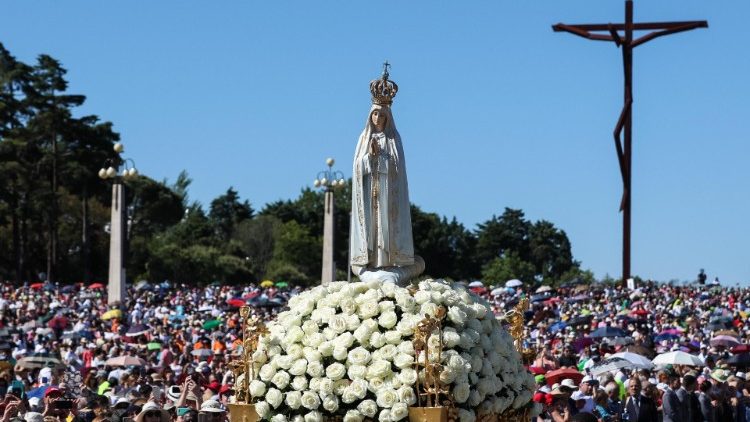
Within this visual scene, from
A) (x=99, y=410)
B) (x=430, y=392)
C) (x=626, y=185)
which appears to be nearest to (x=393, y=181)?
(x=430, y=392)

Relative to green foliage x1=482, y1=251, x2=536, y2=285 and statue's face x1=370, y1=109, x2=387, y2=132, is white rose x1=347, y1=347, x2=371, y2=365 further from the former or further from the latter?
green foliage x1=482, y1=251, x2=536, y2=285

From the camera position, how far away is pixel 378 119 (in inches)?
434

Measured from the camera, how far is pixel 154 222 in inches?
3905

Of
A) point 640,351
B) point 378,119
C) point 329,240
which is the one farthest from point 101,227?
point 378,119

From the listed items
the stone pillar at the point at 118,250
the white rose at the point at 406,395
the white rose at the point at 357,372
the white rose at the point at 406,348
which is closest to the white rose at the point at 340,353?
the white rose at the point at 357,372

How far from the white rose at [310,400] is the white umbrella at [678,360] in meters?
13.4

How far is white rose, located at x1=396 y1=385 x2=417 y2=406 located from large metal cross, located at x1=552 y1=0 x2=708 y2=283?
3899 centimetres

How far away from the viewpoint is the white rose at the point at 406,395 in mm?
8805

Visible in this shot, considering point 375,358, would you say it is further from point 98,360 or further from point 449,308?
point 98,360

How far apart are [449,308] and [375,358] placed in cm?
64

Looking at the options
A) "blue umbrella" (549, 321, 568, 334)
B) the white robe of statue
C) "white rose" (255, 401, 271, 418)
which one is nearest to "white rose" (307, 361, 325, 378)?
"white rose" (255, 401, 271, 418)

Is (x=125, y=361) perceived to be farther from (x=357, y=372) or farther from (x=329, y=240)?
(x=329, y=240)

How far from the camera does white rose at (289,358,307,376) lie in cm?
905

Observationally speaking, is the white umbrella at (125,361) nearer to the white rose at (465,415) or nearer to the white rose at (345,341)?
the white rose at (345,341)
